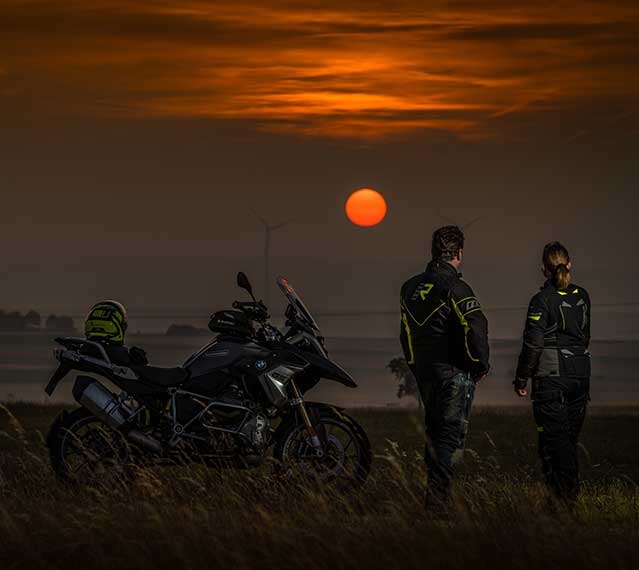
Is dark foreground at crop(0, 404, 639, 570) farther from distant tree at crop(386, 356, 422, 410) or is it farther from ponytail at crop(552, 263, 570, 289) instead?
distant tree at crop(386, 356, 422, 410)

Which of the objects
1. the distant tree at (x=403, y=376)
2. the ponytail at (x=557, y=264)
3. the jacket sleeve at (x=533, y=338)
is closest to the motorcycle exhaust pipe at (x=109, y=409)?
the jacket sleeve at (x=533, y=338)

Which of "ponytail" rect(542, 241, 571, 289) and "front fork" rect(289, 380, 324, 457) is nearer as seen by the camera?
"ponytail" rect(542, 241, 571, 289)

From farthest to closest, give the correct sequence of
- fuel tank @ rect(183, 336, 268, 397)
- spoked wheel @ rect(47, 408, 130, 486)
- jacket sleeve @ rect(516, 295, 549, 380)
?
spoked wheel @ rect(47, 408, 130, 486), fuel tank @ rect(183, 336, 268, 397), jacket sleeve @ rect(516, 295, 549, 380)

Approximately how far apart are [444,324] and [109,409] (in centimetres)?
352

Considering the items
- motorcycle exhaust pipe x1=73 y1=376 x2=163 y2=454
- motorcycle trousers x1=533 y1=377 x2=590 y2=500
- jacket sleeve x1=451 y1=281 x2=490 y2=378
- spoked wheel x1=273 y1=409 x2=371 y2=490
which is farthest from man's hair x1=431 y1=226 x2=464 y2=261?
motorcycle exhaust pipe x1=73 y1=376 x2=163 y2=454

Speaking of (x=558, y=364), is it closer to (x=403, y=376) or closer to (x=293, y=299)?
(x=293, y=299)

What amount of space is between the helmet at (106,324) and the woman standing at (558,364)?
13.0ft

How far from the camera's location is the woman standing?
11328 mm

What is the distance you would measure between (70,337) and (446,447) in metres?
4.01

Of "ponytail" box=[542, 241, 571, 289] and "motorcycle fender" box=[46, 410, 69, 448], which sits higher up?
"ponytail" box=[542, 241, 571, 289]

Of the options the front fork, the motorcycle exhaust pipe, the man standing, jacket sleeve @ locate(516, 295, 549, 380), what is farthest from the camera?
the motorcycle exhaust pipe

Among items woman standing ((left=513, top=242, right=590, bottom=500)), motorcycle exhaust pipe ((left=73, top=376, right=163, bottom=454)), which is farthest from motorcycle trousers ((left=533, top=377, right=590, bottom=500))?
motorcycle exhaust pipe ((left=73, top=376, right=163, bottom=454))

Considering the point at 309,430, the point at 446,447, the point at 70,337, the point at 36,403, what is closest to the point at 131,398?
the point at 70,337

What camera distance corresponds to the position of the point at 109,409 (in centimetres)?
1273
